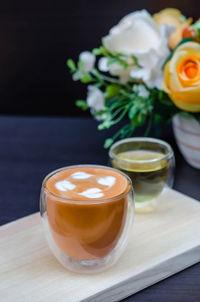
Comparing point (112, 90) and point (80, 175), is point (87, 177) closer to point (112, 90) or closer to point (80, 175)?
point (80, 175)

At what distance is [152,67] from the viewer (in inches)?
33.6

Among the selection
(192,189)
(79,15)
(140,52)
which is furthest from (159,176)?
(79,15)

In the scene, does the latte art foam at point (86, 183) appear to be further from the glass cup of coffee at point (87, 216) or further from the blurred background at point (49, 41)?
the blurred background at point (49, 41)

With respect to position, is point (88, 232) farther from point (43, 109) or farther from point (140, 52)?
point (43, 109)

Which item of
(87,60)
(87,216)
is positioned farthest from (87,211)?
(87,60)

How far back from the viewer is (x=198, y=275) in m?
0.62

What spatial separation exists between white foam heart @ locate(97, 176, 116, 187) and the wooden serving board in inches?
3.7

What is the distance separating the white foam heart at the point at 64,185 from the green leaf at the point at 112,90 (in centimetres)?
37

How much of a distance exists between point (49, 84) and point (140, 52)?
1.41 ft

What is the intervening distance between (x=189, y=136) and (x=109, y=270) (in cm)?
34

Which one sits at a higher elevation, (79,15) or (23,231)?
(79,15)

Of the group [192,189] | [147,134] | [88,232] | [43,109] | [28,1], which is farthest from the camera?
[43,109]

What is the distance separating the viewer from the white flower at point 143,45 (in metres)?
0.85

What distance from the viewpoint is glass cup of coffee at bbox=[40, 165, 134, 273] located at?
22.4 inches
